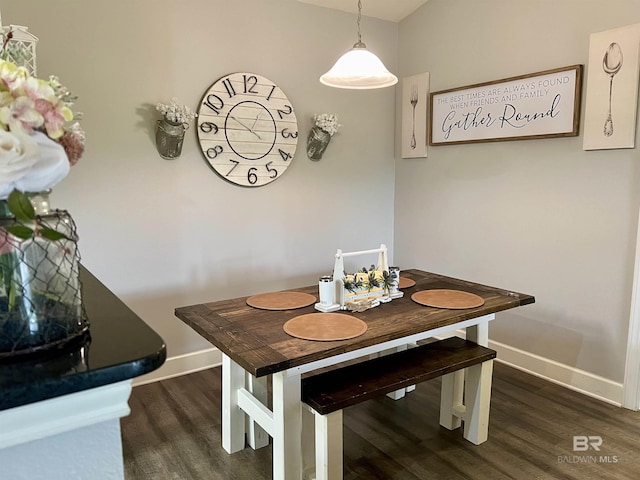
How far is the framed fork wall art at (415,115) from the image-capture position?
11.5ft

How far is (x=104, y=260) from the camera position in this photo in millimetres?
2709

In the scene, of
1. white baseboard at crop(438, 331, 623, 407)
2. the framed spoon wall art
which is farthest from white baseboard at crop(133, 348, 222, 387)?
the framed spoon wall art

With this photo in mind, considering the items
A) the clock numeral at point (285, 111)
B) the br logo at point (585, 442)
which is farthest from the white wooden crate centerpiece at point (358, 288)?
the clock numeral at point (285, 111)

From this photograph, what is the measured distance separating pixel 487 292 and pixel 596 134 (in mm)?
1067

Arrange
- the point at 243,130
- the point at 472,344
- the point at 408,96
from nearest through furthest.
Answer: the point at 472,344
the point at 243,130
the point at 408,96

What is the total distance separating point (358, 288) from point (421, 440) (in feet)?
2.72

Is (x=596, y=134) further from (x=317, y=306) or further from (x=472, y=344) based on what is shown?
(x=317, y=306)

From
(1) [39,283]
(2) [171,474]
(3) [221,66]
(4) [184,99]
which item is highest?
(3) [221,66]

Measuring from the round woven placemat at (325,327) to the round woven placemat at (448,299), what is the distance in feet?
1.37

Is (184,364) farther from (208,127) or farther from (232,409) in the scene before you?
(208,127)

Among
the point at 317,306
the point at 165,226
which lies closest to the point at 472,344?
the point at 317,306

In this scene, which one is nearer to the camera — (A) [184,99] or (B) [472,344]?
(B) [472,344]

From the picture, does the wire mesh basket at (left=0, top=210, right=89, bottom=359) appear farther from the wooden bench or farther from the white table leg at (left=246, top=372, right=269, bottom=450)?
the white table leg at (left=246, top=372, right=269, bottom=450)

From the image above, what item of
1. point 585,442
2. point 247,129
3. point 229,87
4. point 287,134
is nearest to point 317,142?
point 287,134
